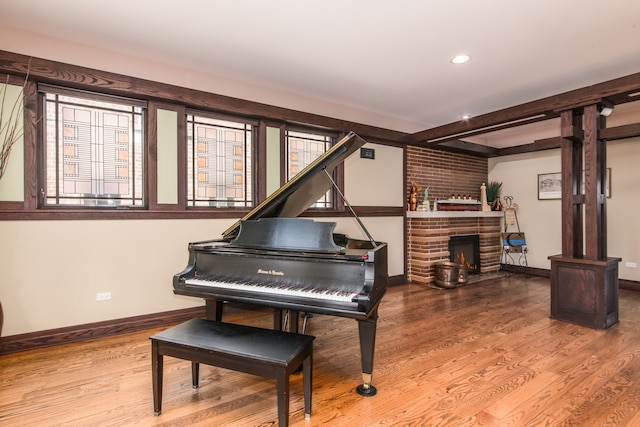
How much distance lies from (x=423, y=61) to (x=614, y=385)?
308cm

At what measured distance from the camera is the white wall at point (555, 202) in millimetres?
5020

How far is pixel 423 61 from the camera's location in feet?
11.1

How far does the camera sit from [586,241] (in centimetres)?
360

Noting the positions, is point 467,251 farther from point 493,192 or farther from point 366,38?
point 366,38

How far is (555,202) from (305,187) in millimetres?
5497

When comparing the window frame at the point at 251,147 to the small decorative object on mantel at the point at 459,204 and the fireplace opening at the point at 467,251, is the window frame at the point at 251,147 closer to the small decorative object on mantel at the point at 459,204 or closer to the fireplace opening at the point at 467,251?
the small decorative object on mantel at the point at 459,204

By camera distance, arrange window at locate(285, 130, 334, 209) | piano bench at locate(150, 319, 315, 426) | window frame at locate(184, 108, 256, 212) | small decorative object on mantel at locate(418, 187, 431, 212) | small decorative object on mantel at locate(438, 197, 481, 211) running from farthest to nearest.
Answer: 1. small decorative object on mantel at locate(438, 197, 481, 211)
2. small decorative object on mantel at locate(418, 187, 431, 212)
3. window at locate(285, 130, 334, 209)
4. window frame at locate(184, 108, 256, 212)
5. piano bench at locate(150, 319, 315, 426)

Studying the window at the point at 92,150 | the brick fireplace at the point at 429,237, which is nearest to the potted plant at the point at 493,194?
the brick fireplace at the point at 429,237

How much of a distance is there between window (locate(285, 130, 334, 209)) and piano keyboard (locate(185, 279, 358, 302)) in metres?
2.27

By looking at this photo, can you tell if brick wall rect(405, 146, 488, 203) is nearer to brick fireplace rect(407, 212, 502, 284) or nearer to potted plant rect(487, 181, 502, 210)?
potted plant rect(487, 181, 502, 210)

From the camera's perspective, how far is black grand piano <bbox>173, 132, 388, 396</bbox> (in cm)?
204

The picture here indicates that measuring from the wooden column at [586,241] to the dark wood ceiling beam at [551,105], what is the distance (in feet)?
0.38

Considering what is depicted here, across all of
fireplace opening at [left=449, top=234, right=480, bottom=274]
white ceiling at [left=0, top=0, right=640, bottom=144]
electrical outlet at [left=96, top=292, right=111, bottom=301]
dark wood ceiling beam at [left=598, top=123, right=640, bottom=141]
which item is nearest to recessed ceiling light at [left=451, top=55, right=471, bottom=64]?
white ceiling at [left=0, top=0, right=640, bottom=144]

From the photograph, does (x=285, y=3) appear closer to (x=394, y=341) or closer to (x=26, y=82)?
(x=26, y=82)
